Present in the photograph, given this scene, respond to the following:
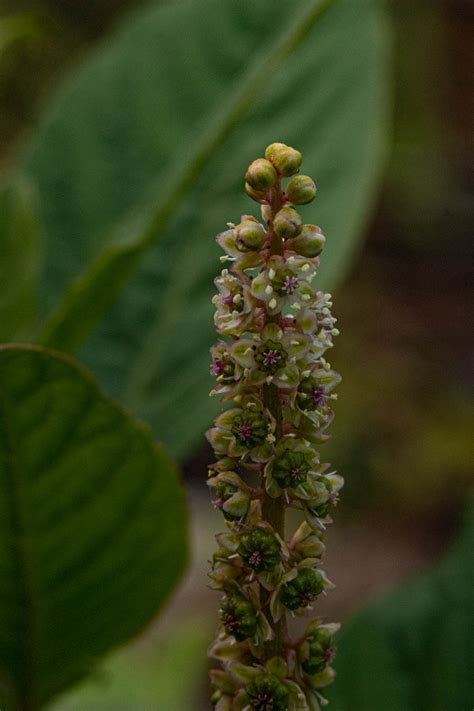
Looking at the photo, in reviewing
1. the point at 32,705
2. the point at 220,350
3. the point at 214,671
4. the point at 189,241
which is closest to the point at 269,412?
the point at 220,350

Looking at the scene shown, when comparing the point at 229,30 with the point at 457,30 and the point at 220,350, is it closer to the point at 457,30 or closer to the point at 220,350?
the point at 220,350

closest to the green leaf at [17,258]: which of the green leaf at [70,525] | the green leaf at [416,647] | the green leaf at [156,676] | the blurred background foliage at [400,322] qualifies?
the green leaf at [70,525]

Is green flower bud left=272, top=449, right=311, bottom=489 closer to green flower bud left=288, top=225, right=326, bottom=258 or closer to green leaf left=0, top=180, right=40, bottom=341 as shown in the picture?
green flower bud left=288, top=225, right=326, bottom=258

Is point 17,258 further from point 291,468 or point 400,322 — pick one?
point 400,322

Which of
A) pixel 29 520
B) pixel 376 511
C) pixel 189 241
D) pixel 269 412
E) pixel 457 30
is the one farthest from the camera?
pixel 457 30

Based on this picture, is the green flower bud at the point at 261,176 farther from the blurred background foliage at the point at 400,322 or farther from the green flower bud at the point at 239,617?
the blurred background foliage at the point at 400,322

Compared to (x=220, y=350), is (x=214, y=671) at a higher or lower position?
lower
